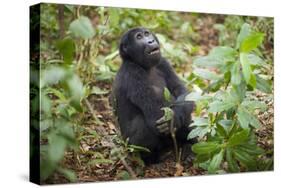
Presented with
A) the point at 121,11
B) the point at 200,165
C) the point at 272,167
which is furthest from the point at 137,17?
the point at 272,167

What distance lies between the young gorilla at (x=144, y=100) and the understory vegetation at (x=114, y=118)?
0.10 metres

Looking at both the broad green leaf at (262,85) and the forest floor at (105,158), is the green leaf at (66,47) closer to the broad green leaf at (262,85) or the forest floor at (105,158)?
the forest floor at (105,158)

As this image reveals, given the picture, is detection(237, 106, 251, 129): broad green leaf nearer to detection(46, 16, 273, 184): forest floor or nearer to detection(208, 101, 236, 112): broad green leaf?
detection(208, 101, 236, 112): broad green leaf

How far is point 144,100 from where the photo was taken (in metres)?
4.17

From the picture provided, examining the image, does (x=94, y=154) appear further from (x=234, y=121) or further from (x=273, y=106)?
(x=273, y=106)

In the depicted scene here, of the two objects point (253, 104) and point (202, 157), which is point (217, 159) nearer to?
point (202, 157)

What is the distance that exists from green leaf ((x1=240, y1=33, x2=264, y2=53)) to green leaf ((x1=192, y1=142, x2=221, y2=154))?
792 mm

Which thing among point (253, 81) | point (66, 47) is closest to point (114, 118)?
point (253, 81)

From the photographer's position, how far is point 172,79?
448 centimetres

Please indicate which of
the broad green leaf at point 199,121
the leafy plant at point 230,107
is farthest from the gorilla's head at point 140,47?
the broad green leaf at point 199,121

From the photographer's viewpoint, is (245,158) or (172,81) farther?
(172,81)

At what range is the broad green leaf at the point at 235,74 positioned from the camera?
414cm

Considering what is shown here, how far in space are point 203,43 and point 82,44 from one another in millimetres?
1724

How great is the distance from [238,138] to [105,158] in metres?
1.07
